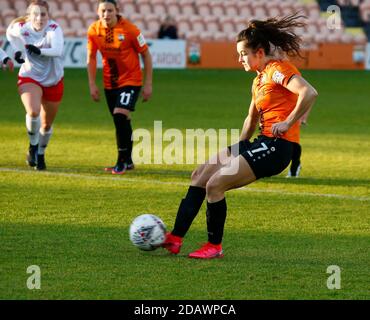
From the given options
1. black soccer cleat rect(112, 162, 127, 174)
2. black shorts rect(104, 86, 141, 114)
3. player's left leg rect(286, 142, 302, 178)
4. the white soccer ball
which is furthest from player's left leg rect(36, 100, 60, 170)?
the white soccer ball

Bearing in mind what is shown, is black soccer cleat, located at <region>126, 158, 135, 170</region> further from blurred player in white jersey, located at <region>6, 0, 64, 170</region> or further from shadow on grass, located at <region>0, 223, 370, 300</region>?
shadow on grass, located at <region>0, 223, 370, 300</region>

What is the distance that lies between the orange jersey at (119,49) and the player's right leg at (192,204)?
5.10 m

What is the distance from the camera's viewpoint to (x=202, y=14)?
37625mm

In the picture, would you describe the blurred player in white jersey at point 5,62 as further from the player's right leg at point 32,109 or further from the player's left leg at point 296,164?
the player's left leg at point 296,164

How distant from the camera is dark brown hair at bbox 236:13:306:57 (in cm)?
802

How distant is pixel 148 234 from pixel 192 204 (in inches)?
17.6

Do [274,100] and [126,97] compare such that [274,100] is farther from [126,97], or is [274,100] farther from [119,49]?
[119,49]

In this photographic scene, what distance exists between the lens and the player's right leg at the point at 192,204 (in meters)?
8.06

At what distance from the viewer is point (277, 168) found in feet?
26.1

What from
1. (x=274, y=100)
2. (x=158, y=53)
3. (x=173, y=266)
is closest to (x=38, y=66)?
(x=274, y=100)

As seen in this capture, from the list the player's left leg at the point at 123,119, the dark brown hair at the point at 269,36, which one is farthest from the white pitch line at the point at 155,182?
the dark brown hair at the point at 269,36

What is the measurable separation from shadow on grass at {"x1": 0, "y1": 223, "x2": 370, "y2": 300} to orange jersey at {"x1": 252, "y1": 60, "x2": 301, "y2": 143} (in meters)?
1.05
